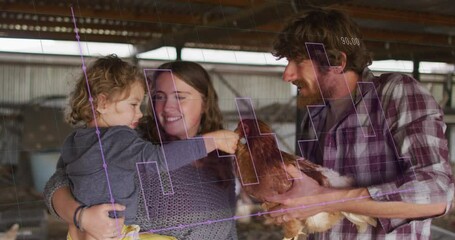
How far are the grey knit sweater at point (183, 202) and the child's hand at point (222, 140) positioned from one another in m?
0.03

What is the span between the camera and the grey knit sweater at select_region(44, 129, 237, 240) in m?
0.72

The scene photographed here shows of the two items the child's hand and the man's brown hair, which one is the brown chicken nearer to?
the child's hand

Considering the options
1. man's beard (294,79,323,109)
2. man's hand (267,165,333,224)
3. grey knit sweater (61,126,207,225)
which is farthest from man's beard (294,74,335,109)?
grey knit sweater (61,126,207,225)

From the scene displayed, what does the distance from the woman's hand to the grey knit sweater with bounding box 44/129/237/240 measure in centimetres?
4

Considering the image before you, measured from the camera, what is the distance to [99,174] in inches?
26.8

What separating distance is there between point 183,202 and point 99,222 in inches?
4.6

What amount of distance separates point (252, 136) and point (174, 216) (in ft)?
0.52

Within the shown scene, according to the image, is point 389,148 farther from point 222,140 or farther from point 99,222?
point 99,222

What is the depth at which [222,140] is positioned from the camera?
0.79m

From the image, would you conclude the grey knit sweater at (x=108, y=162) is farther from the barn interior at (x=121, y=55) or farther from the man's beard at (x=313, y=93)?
the man's beard at (x=313, y=93)

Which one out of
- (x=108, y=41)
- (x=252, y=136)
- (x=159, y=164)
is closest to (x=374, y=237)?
(x=252, y=136)

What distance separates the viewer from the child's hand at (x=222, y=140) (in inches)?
30.6

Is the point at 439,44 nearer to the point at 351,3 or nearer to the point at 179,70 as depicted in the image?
the point at 351,3

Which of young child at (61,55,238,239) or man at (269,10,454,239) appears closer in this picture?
young child at (61,55,238,239)
